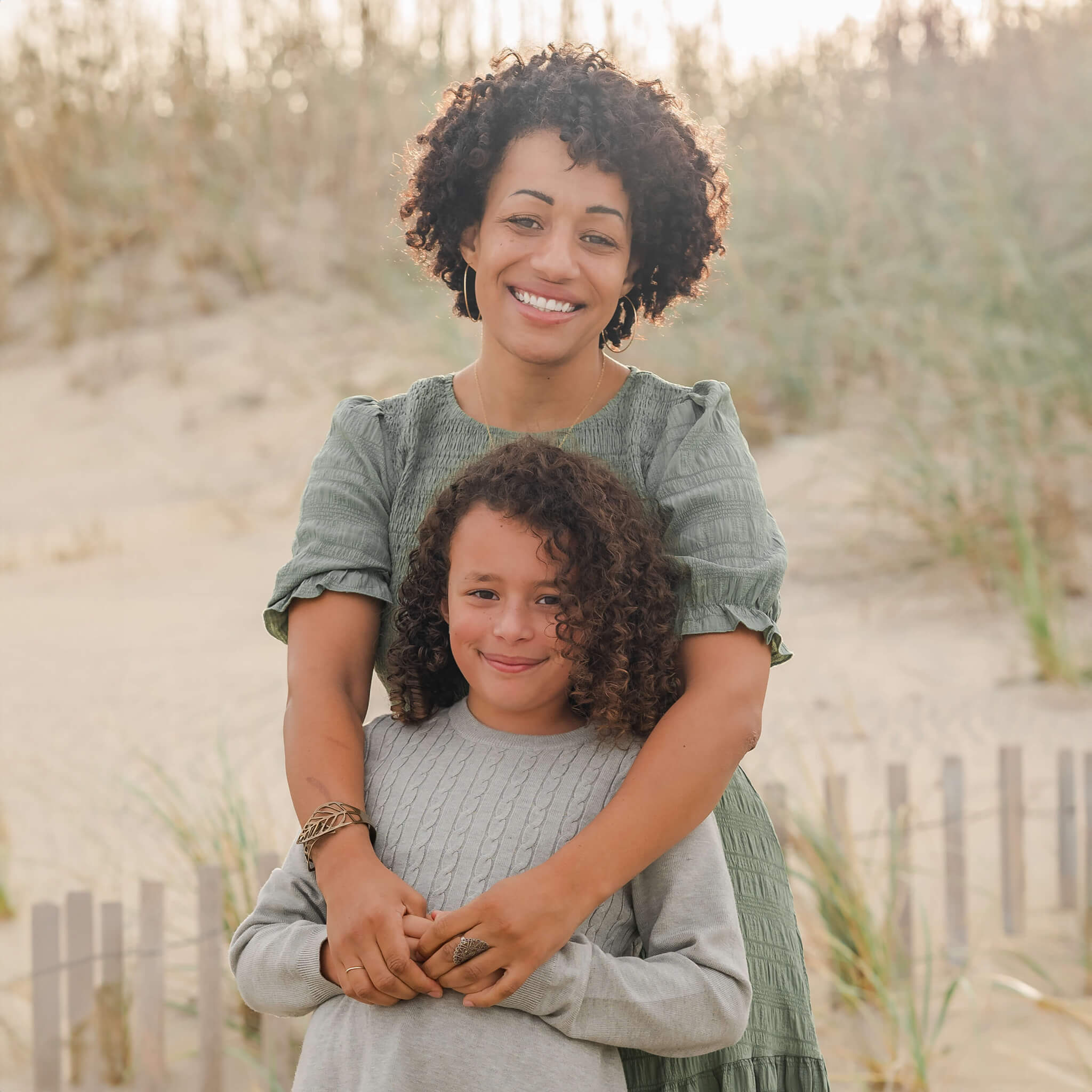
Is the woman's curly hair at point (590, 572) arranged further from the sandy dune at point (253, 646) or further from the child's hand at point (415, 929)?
the sandy dune at point (253, 646)

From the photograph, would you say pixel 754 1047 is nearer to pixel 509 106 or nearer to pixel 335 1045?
pixel 335 1045

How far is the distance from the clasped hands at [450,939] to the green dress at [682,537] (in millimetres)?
280

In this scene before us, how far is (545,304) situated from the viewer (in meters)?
1.94

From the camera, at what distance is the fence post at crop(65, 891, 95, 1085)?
10.2ft

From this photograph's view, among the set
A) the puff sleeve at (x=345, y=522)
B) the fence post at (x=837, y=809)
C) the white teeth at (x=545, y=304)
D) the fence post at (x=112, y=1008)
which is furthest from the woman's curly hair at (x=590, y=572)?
the fence post at (x=837, y=809)

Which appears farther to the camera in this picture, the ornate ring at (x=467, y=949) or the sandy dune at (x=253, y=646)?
the sandy dune at (x=253, y=646)

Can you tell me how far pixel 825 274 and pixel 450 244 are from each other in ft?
20.4

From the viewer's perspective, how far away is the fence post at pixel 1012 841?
3775 mm

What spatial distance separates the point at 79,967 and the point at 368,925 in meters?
1.88

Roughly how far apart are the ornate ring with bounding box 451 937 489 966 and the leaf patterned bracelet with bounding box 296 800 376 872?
26cm

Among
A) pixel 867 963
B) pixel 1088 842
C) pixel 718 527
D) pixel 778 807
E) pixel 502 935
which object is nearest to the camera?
pixel 502 935

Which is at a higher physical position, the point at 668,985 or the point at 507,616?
the point at 507,616

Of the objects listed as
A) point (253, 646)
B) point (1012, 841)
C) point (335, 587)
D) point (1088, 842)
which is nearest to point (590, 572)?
point (335, 587)

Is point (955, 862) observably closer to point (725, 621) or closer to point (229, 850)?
point (229, 850)
